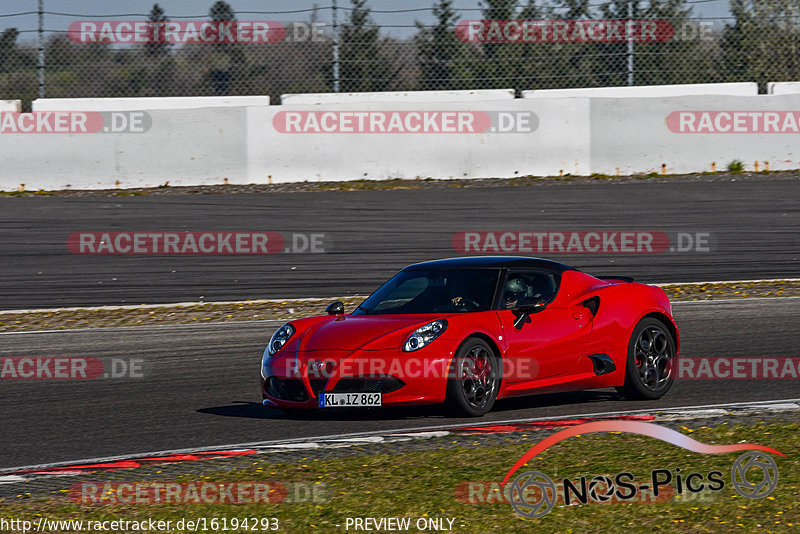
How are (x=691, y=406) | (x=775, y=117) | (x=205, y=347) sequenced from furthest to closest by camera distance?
(x=775, y=117) → (x=205, y=347) → (x=691, y=406)

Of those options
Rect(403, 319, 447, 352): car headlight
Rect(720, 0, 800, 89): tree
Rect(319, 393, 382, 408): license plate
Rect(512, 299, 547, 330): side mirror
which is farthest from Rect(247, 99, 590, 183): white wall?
Rect(319, 393, 382, 408): license plate

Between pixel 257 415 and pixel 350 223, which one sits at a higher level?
pixel 350 223

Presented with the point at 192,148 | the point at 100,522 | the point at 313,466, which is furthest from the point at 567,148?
the point at 100,522

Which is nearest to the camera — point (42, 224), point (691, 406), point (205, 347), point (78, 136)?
point (691, 406)

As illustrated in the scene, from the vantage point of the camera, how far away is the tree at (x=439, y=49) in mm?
19547

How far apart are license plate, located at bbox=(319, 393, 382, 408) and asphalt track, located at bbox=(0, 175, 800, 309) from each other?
6.64 metres

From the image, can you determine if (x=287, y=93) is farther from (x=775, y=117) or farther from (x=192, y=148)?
(x=775, y=117)

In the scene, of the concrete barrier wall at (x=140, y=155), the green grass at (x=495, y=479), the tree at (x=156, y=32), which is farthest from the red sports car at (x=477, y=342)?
the tree at (x=156, y=32)

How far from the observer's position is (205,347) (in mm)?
11516

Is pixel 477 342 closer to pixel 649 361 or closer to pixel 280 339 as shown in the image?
pixel 280 339

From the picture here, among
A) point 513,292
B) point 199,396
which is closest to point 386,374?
point 513,292

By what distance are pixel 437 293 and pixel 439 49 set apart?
11882 millimetres

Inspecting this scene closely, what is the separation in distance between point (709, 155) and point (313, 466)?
48.2 ft

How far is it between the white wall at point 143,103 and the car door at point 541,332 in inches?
446
